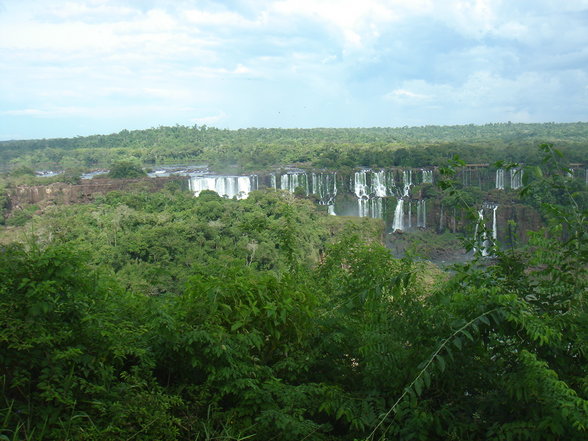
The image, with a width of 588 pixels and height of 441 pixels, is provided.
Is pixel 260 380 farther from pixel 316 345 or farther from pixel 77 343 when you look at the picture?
pixel 77 343

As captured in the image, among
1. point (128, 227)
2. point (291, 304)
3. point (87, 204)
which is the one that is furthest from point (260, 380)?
point (87, 204)

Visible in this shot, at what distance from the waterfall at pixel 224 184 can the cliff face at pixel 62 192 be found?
5.72ft

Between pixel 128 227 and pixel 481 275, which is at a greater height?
pixel 481 275

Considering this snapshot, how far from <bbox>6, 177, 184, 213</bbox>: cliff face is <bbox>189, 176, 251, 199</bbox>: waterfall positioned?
174cm

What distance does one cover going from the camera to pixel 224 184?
2814 centimetres

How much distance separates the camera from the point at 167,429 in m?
2.05

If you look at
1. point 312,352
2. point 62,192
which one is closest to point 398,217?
point 62,192

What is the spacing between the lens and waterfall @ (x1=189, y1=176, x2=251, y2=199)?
28078 millimetres

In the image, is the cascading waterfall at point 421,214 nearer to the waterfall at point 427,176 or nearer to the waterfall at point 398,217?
the waterfall at point 398,217

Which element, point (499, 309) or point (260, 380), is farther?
point (260, 380)

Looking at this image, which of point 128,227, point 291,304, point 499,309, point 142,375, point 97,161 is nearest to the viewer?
point 499,309

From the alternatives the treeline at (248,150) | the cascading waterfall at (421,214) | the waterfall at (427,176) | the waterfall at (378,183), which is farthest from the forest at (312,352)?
the waterfall at (427,176)

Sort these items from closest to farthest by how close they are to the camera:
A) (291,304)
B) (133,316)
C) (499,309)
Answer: (499,309), (291,304), (133,316)

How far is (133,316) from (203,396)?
981mm
